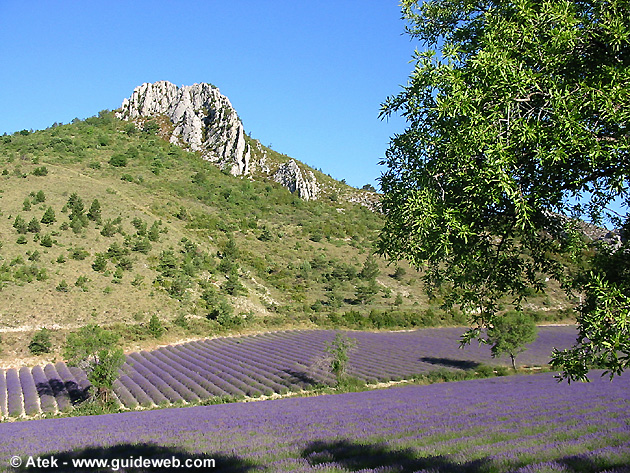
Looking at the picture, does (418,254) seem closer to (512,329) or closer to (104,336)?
(104,336)

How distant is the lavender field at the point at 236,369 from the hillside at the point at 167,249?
6371 millimetres

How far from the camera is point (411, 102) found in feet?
16.1

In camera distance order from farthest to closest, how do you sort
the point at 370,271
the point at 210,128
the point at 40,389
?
1. the point at 210,128
2. the point at 370,271
3. the point at 40,389

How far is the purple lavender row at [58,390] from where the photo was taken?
1065 inches

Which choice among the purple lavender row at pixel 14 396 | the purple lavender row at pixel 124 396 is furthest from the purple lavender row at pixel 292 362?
the purple lavender row at pixel 14 396

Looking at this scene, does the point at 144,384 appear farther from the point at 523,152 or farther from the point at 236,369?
the point at 523,152

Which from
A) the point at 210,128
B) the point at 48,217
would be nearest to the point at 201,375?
the point at 48,217

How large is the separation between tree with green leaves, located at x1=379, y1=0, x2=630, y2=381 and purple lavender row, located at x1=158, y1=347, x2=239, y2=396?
2576 centimetres

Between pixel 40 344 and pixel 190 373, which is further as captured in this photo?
pixel 40 344

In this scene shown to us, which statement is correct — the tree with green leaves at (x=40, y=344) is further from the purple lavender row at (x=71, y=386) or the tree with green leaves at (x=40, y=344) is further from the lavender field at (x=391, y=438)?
the lavender field at (x=391, y=438)

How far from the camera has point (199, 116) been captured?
362 feet

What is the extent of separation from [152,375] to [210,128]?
86192 mm

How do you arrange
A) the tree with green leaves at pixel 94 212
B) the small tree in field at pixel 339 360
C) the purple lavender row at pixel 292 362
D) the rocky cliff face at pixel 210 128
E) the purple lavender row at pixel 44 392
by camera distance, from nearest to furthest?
the purple lavender row at pixel 44 392
the small tree in field at pixel 339 360
the purple lavender row at pixel 292 362
the tree with green leaves at pixel 94 212
the rocky cliff face at pixel 210 128

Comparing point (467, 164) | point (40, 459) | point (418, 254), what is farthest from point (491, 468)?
point (40, 459)
